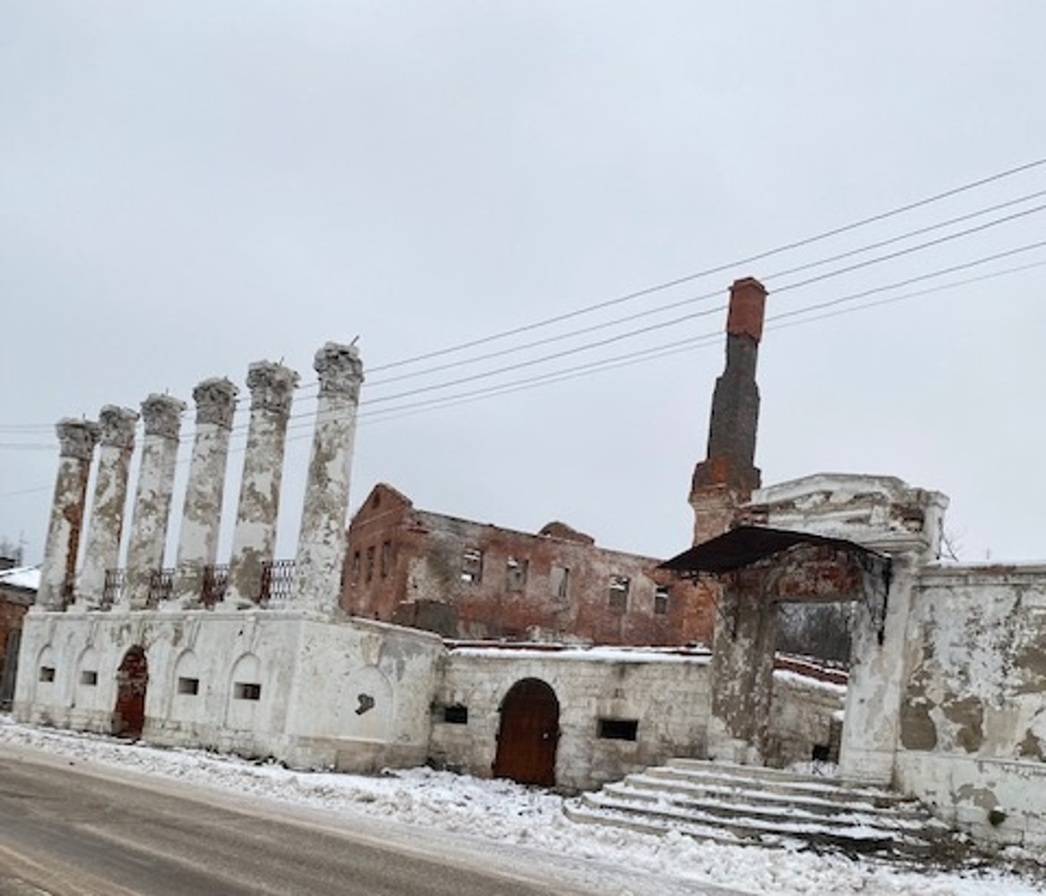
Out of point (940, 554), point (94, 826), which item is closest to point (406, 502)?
point (940, 554)

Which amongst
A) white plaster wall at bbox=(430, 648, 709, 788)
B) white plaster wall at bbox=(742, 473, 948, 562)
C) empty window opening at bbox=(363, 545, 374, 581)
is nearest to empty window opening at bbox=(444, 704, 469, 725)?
white plaster wall at bbox=(430, 648, 709, 788)

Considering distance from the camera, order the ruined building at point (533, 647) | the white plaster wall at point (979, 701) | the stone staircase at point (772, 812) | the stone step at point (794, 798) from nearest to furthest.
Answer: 1. the stone staircase at point (772, 812)
2. the white plaster wall at point (979, 701)
3. the stone step at point (794, 798)
4. the ruined building at point (533, 647)

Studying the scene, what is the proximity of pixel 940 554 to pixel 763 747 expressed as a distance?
4656mm

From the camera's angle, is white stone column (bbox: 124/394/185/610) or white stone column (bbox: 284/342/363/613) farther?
white stone column (bbox: 124/394/185/610)

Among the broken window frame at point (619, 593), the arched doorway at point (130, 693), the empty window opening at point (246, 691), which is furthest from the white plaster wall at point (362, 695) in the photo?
the broken window frame at point (619, 593)

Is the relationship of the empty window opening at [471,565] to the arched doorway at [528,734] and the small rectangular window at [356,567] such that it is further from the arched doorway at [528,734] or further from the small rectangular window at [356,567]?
the arched doorway at [528,734]

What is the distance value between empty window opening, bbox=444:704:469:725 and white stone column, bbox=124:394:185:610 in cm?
999

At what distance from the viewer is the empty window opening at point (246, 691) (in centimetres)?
2555

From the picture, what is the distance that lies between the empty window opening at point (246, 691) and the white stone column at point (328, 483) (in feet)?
7.30

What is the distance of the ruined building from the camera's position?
17375 millimetres

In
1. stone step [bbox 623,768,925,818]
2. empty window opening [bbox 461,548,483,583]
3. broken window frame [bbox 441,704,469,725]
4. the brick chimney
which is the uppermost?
the brick chimney

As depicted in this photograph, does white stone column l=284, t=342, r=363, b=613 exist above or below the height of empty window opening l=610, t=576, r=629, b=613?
above

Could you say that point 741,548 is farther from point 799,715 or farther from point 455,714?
point 455,714

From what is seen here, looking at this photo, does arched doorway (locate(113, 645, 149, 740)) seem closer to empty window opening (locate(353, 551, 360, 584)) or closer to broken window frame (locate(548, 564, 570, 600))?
empty window opening (locate(353, 551, 360, 584))
